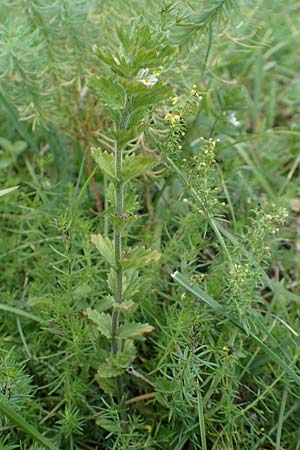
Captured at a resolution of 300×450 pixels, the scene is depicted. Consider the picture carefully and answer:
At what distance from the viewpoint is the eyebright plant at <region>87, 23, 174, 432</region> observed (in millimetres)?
1199

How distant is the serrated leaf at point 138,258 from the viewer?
4.50ft

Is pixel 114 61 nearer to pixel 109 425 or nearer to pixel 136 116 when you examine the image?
pixel 136 116

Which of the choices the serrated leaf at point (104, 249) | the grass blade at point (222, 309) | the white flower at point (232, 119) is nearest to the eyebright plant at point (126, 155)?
the serrated leaf at point (104, 249)

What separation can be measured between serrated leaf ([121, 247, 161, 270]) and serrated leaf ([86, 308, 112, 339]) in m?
0.17

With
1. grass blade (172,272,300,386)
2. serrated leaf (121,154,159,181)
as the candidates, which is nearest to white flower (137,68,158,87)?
serrated leaf (121,154,159,181)

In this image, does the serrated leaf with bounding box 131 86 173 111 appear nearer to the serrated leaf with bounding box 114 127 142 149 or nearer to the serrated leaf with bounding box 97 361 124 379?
the serrated leaf with bounding box 114 127 142 149

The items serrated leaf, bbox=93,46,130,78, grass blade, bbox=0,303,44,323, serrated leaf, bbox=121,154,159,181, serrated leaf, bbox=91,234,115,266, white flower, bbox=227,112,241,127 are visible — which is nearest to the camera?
serrated leaf, bbox=93,46,130,78

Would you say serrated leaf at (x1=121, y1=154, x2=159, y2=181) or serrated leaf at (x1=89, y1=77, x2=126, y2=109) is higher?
serrated leaf at (x1=89, y1=77, x2=126, y2=109)

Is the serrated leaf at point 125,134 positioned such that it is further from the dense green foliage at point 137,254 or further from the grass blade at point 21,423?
the grass blade at point 21,423

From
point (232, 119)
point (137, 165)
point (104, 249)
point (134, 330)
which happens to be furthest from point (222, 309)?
point (232, 119)

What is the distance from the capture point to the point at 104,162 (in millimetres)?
1301

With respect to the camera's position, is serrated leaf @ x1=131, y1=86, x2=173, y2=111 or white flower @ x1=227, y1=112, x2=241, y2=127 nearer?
serrated leaf @ x1=131, y1=86, x2=173, y2=111

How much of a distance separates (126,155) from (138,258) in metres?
0.24

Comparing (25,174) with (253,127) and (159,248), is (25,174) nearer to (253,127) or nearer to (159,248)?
(159,248)
